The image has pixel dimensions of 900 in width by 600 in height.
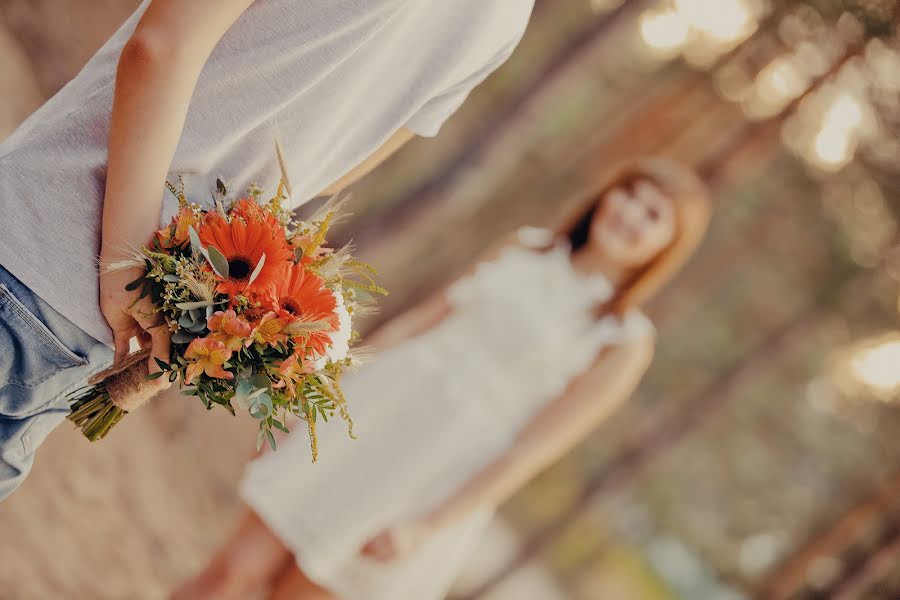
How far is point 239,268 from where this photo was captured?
3.41ft

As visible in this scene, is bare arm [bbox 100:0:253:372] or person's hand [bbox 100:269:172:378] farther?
person's hand [bbox 100:269:172:378]

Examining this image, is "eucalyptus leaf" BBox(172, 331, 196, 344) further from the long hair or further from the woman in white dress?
the long hair

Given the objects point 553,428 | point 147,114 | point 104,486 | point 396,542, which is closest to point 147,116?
point 147,114

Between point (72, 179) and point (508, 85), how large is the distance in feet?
11.4

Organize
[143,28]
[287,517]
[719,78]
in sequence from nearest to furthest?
[143,28], [287,517], [719,78]

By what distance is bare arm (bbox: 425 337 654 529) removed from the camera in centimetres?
230

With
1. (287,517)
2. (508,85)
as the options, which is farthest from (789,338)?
(287,517)

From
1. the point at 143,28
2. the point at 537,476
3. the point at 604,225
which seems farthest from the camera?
the point at 537,476

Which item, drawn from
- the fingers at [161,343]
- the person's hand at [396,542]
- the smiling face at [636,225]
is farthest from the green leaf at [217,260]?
the smiling face at [636,225]

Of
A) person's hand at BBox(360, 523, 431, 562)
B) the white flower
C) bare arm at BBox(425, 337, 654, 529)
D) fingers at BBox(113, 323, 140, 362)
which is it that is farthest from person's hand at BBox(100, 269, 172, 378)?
bare arm at BBox(425, 337, 654, 529)

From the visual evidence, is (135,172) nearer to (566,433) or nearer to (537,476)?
(566,433)

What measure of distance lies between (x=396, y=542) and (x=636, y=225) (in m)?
1.25

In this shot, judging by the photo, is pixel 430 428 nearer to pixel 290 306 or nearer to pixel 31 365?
pixel 290 306

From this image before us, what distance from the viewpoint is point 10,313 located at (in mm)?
948
